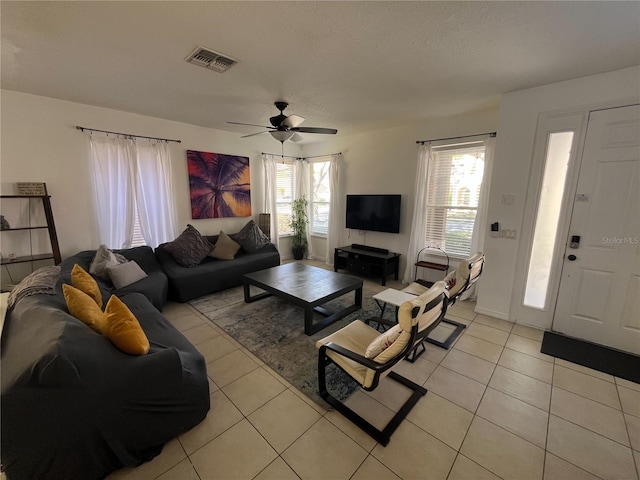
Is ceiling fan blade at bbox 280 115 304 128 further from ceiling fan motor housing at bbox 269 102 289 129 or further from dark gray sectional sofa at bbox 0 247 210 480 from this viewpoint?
dark gray sectional sofa at bbox 0 247 210 480

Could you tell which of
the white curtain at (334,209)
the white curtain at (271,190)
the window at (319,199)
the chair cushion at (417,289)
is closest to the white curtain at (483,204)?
the chair cushion at (417,289)

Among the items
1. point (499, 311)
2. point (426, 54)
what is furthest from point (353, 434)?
point (426, 54)

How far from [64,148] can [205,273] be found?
232 centimetres

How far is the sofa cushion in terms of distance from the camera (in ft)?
14.2

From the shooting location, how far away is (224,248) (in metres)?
4.40

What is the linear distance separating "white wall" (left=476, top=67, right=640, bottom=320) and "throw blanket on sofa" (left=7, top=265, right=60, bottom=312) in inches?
172

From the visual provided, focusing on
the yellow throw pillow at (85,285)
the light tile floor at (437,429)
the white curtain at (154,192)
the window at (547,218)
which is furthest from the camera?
the white curtain at (154,192)

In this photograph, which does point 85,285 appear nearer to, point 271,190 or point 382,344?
point 382,344

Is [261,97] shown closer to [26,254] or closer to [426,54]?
[426,54]

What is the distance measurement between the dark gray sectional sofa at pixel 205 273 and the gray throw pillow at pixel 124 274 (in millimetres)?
439

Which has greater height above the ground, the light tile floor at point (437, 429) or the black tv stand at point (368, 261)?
the black tv stand at point (368, 261)

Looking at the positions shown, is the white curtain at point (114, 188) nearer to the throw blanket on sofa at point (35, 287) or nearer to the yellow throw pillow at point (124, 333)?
the throw blanket on sofa at point (35, 287)

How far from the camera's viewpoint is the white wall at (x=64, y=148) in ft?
9.65

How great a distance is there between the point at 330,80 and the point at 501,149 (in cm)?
211
